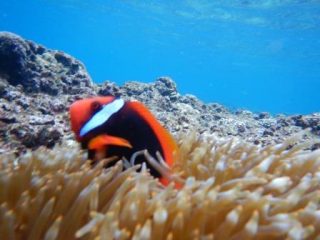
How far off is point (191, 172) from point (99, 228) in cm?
92

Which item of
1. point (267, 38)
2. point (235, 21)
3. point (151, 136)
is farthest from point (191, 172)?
point (267, 38)

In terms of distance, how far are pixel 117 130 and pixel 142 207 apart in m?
0.73

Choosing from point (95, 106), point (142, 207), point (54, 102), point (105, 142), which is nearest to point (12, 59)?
point (54, 102)

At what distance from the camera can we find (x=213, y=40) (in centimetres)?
5150

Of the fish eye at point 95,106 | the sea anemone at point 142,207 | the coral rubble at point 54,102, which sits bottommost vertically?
the sea anemone at point 142,207

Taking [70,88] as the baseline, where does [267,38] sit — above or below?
above

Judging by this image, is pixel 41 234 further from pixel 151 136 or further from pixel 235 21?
pixel 235 21

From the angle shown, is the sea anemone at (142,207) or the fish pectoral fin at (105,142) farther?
the fish pectoral fin at (105,142)

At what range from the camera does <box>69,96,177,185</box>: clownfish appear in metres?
2.22

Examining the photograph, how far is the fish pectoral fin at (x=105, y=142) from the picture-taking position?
2.16 m

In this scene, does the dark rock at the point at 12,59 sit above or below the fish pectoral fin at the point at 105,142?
above

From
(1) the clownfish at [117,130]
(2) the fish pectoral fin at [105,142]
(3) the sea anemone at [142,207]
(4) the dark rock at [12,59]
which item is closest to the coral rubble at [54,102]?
(4) the dark rock at [12,59]

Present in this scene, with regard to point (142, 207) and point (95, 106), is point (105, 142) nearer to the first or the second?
point (95, 106)

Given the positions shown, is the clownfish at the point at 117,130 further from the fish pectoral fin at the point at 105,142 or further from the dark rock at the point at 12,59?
the dark rock at the point at 12,59
